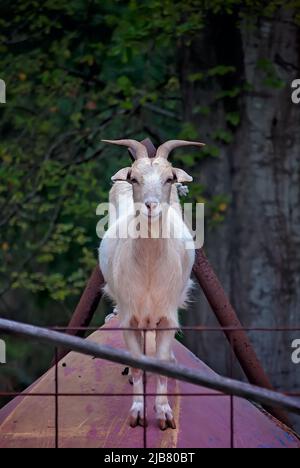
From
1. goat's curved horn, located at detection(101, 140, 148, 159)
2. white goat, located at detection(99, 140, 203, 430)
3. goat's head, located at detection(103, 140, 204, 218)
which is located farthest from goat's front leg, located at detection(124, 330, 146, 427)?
goat's curved horn, located at detection(101, 140, 148, 159)

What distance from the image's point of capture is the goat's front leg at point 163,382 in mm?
5469

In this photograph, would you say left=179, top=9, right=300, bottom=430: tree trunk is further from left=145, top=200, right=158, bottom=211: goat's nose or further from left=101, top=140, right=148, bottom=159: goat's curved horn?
left=145, top=200, right=158, bottom=211: goat's nose

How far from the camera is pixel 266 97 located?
1052 centimetres

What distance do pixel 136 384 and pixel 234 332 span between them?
143cm

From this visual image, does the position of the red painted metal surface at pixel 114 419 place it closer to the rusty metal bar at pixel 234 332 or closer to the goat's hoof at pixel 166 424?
the goat's hoof at pixel 166 424

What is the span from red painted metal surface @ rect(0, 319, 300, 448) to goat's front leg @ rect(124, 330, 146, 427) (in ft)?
0.21

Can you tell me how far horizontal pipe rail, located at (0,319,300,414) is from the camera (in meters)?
4.31

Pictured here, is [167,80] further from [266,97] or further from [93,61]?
[266,97]

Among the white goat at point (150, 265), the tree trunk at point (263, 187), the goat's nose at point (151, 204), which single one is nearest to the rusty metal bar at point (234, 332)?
the white goat at point (150, 265)

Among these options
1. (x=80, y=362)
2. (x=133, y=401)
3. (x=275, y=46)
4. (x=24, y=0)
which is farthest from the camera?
(x=24, y=0)

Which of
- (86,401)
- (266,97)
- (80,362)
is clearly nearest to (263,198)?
(266,97)

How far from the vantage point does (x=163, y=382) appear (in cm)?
571

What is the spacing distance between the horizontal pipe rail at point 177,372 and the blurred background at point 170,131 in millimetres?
6176

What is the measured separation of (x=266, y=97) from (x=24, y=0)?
3214 mm
